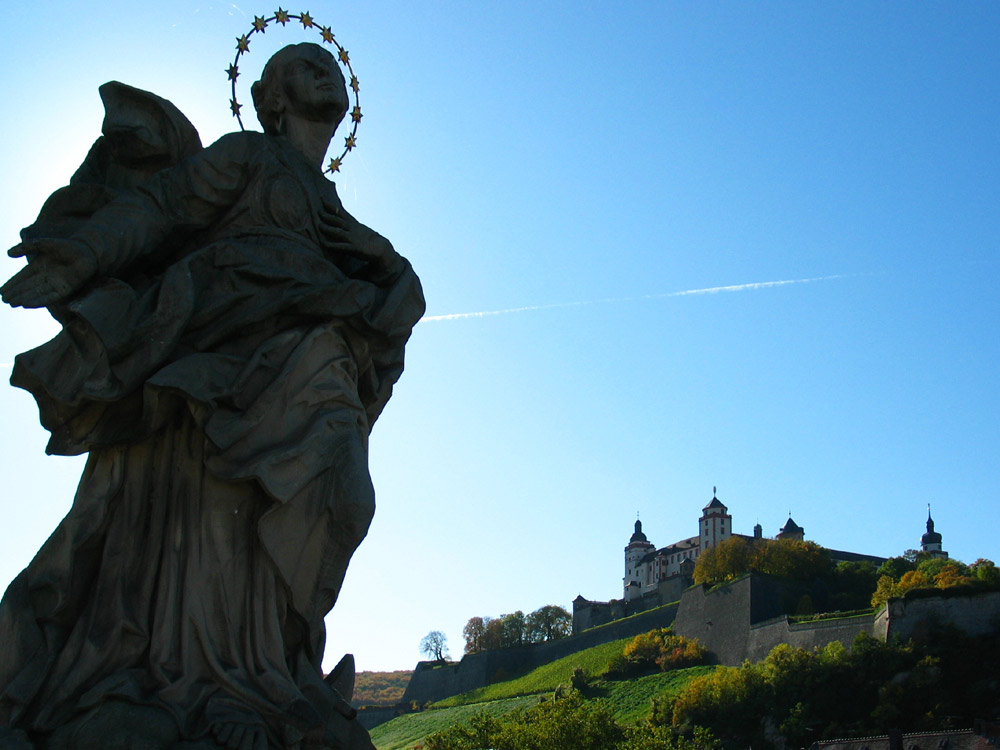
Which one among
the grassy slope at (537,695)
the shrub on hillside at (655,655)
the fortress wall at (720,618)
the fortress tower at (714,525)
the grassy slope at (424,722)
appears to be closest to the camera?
the grassy slope at (537,695)

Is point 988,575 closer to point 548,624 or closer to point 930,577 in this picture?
point 930,577

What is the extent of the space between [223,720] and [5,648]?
35.6 inches

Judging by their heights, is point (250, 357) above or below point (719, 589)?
below

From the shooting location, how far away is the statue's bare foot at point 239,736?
397 centimetres

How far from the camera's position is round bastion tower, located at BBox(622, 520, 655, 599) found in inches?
5108

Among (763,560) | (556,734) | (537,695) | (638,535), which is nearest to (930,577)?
(763,560)

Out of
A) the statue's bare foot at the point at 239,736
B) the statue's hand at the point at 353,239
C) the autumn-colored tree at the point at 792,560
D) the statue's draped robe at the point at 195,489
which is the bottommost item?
the statue's bare foot at the point at 239,736

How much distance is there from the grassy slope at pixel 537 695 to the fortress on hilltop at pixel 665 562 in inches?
389

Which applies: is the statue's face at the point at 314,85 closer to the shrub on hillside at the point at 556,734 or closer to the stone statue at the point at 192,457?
the stone statue at the point at 192,457

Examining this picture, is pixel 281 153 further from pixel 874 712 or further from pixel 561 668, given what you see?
pixel 561 668

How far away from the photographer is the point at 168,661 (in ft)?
14.0

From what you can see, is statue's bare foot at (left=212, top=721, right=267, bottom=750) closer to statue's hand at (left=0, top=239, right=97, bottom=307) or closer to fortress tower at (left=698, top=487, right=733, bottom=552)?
statue's hand at (left=0, top=239, right=97, bottom=307)

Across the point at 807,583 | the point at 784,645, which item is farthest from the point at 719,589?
the point at 784,645

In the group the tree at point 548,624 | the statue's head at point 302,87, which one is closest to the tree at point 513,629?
the tree at point 548,624
